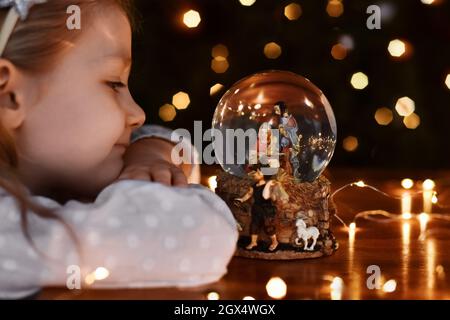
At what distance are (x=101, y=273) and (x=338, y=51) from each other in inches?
50.6

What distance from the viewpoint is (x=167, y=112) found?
2.05 m

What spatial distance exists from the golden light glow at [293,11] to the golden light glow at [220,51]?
0.59 feet

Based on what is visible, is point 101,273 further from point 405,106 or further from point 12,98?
point 405,106

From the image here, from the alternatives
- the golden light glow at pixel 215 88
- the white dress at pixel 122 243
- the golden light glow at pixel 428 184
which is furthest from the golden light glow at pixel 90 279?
the golden light glow at pixel 215 88

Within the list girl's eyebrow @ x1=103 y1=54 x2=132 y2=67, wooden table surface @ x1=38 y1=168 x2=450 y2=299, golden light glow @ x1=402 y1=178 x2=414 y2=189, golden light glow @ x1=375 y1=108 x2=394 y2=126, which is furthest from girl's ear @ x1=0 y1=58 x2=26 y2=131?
golden light glow @ x1=375 y1=108 x2=394 y2=126

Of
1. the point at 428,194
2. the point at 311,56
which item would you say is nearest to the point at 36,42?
the point at 428,194

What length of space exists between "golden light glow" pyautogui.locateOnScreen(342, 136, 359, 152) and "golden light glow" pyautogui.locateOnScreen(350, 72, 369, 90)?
6.0 inches

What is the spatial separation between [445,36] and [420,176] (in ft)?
1.44

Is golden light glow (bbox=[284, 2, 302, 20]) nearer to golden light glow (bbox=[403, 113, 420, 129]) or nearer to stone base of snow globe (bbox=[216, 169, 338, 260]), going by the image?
golden light glow (bbox=[403, 113, 420, 129])

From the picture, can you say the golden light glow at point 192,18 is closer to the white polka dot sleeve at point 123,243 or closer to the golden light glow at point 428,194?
the golden light glow at point 428,194

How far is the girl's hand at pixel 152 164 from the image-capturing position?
95 centimetres

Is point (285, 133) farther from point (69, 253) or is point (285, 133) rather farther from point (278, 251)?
point (69, 253)

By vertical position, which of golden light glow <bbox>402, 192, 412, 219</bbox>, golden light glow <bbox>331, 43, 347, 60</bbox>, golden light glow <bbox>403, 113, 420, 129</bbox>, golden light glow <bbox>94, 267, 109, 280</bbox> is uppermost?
golden light glow <bbox>331, 43, 347, 60</bbox>

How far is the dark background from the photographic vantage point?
1.95 meters
